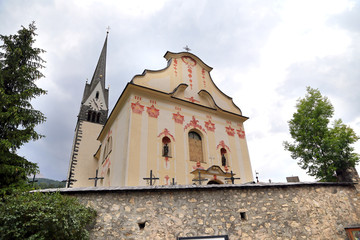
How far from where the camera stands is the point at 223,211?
6.10 meters

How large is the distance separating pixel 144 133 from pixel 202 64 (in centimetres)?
830

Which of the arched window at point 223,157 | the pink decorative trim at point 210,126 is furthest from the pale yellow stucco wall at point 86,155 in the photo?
the arched window at point 223,157

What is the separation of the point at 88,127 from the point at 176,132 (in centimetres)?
1694

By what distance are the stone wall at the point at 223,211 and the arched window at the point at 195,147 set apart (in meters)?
7.29

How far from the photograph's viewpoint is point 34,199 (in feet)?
15.5

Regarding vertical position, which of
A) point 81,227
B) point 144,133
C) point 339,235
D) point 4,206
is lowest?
point 339,235

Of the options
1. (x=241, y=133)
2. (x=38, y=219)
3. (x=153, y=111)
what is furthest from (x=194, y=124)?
(x=38, y=219)

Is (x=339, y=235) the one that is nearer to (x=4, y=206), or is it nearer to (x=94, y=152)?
(x=4, y=206)

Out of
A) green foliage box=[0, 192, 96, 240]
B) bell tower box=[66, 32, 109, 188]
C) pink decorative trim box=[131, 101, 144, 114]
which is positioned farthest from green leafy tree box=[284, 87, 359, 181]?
bell tower box=[66, 32, 109, 188]

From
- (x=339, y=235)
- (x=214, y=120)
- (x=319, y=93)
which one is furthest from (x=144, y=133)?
(x=319, y=93)

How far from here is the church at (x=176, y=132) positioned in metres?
12.1

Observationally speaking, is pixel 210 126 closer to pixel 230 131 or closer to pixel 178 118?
pixel 230 131

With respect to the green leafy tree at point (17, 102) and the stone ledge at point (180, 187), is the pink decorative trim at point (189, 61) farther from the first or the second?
the stone ledge at point (180, 187)

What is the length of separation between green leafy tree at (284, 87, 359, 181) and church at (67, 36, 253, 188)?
3586mm
